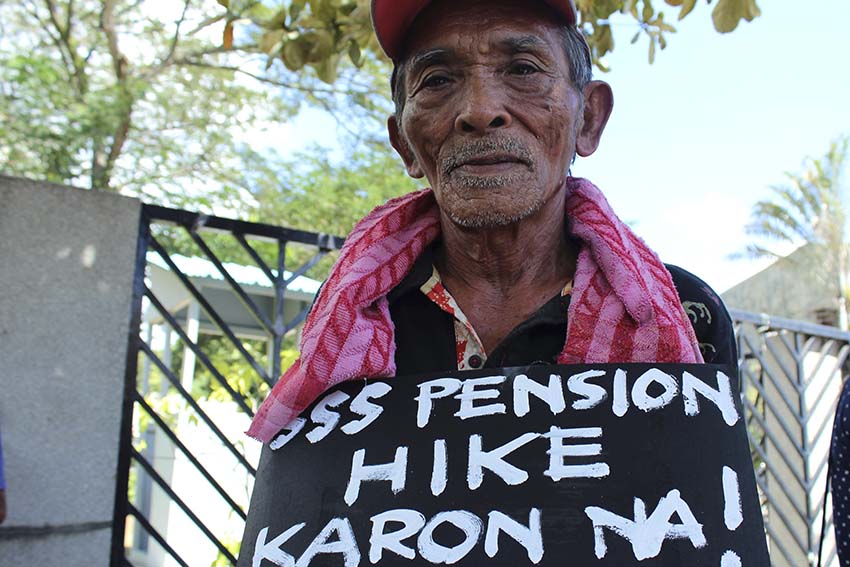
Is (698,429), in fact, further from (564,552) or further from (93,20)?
(93,20)

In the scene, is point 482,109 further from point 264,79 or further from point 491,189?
point 264,79

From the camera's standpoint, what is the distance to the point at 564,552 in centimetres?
100

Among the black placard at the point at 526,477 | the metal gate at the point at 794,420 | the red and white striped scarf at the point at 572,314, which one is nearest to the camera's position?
the black placard at the point at 526,477

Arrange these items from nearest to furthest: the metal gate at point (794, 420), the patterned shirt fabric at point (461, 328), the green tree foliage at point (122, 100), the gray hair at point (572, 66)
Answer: the patterned shirt fabric at point (461, 328)
the gray hair at point (572, 66)
the metal gate at point (794, 420)
the green tree foliage at point (122, 100)

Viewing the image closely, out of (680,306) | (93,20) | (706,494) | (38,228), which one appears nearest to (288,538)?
(706,494)

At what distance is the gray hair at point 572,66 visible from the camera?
1468mm

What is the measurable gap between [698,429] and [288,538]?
579 millimetres

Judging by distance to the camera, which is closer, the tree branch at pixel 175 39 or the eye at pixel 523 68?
the eye at pixel 523 68

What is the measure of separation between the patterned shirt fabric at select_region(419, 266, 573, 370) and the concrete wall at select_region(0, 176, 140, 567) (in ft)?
5.91

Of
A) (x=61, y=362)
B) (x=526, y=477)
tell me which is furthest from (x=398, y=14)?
(x=61, y=362)

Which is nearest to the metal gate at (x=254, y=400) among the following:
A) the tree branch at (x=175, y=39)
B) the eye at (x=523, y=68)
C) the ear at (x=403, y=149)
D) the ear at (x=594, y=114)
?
the ear at (x=403, y=149)

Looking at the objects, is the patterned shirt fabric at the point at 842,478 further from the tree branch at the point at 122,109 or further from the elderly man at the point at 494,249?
the tree branch at the point at 122,109

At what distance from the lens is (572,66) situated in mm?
1467

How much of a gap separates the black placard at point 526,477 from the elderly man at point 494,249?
13 cm
